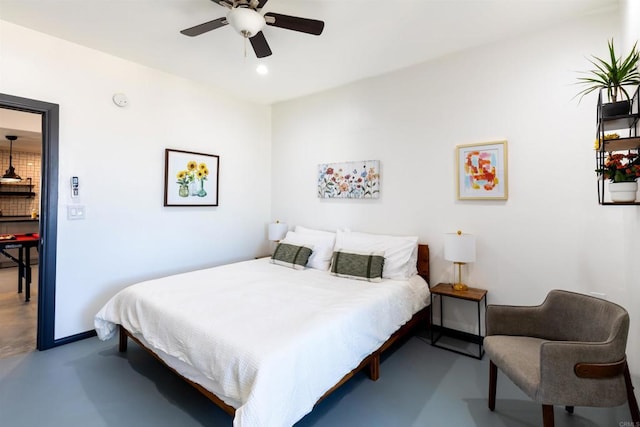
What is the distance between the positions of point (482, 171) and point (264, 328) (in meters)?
2.40

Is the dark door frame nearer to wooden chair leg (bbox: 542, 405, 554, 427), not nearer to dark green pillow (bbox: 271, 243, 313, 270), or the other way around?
dark green pillow (bbox: 271, 243, 313, 270)

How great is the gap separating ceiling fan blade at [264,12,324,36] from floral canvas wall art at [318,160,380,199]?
174 cm

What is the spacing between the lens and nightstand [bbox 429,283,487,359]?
2.64 metres

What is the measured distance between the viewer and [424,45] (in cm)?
279

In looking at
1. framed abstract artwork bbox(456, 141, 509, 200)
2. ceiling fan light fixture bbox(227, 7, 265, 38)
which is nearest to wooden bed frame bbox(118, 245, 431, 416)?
framed abstract artwork bbox(456, 141, 509, 200)

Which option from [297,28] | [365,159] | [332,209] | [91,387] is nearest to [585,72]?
[365,159]

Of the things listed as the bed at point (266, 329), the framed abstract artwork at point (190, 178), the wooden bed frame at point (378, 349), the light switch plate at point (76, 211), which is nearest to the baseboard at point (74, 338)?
the wooden bed frame at point (378, 349)

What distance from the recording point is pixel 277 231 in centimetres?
416

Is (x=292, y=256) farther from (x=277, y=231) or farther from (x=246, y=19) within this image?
(x=246, y=19)

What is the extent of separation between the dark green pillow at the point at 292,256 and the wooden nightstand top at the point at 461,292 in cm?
134

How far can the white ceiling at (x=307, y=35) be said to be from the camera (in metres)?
2.24

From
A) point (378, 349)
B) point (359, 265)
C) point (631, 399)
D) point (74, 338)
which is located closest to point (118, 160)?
point (74, 338)

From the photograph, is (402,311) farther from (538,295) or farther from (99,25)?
(99,25)

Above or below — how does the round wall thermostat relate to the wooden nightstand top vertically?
above
